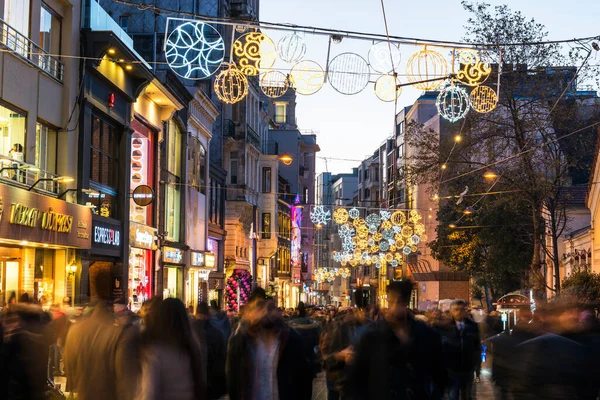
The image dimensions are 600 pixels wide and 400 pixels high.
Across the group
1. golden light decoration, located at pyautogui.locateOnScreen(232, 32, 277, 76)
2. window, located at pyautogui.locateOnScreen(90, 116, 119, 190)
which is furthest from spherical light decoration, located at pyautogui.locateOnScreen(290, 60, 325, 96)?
window, located at pyautogui.locateOnScreen(90, 116, 119, 190)

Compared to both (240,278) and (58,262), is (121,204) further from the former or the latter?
(240,278)

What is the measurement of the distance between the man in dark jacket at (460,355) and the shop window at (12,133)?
1193cm

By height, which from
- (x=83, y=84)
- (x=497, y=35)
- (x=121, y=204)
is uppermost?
(x=497, y=35)

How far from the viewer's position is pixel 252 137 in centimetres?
6116

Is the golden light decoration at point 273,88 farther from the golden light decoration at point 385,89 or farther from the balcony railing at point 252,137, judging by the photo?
the balcony railing at point 252,137

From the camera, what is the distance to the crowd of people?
7.08m

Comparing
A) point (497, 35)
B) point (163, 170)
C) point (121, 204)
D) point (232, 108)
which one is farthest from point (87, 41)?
point (232, 108)

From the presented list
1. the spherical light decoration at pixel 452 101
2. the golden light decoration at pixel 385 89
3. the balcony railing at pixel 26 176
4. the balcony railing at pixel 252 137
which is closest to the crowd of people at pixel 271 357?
the golden light decoration at pixel 385 89

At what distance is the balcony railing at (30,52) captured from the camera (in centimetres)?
2272

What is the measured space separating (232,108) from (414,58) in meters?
40.7

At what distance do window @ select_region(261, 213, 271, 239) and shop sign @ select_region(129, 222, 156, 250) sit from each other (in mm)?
32084

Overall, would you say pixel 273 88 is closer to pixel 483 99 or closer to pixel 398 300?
pixel 483 99

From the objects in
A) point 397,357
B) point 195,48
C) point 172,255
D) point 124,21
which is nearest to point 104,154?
point 172,255

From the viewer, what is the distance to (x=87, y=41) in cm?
2800
